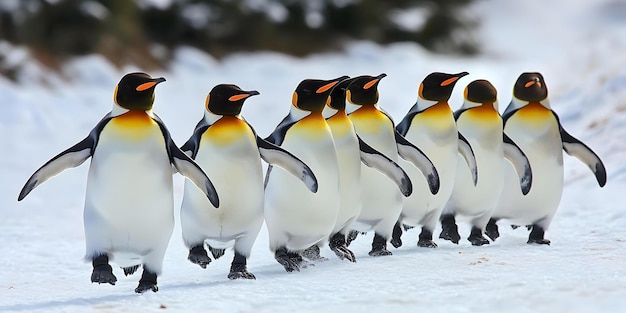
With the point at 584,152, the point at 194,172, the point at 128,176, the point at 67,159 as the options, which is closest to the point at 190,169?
the point at 194,172

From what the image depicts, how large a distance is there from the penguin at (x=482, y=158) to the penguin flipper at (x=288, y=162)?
50.8 inches

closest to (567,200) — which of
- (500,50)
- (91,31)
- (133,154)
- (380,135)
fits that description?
(380,135)

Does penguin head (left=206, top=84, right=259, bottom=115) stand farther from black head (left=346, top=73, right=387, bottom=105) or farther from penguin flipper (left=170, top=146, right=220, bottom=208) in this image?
black head (left=346, top=73, right=387, bottom=105)

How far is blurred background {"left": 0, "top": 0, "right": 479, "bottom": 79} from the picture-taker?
14.3 m

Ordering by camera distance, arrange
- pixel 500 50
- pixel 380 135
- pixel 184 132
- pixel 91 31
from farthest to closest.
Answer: pixel 500 50, pixel 91 31, pixel 184 132, pixel 380 135

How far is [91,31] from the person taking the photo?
14539 millimetres

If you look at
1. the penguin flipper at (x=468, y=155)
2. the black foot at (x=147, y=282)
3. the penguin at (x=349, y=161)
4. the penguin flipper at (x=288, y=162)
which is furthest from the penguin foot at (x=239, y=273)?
the penguin flipper at (x=468, y=155)

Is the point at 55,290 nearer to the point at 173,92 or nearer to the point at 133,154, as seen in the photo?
the point at 133,154

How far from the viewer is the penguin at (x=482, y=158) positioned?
16.3 feet

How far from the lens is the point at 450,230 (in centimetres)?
513

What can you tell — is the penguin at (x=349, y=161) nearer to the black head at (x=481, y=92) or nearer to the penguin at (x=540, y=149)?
the black head at (x=481, y=92)

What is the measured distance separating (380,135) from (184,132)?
673 cm

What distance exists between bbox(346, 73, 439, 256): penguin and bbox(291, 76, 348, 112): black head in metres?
0.40

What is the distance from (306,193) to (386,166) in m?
0.46
